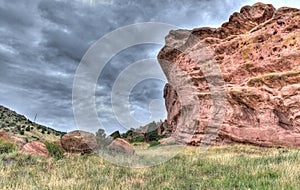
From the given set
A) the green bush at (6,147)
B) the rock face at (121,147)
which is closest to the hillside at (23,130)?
the green bush at (6,147)

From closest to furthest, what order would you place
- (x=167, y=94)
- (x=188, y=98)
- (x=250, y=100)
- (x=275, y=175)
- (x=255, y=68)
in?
1. (x=275, y=175)
2. (x=250, y=100)
3. (x=255, y=68)
4. (x=188, y=98)
5. (x=167, y=94)

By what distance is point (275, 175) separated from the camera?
324 inches

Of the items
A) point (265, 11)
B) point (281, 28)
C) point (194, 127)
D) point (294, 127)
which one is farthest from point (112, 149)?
point (265, 11)

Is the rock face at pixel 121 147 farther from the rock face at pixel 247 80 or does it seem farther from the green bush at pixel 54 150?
the rock face at pixel 247 80

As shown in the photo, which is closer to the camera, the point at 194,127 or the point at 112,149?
the point at 112,149

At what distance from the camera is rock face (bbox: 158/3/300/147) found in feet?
66.3

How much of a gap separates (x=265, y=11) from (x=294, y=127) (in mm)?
22444

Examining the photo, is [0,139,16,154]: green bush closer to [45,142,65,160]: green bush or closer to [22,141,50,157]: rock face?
[22,141,50,157]: rock face

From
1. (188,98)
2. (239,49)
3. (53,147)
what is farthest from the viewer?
(188,98)

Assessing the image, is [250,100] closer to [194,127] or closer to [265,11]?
[194,127]

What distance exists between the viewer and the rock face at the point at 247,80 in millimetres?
20219

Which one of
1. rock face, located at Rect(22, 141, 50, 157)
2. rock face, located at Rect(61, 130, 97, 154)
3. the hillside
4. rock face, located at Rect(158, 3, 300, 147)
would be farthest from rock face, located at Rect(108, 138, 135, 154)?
the hillside

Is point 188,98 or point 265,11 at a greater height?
point 265,11

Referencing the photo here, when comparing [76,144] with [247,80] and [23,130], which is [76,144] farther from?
[23,130]
